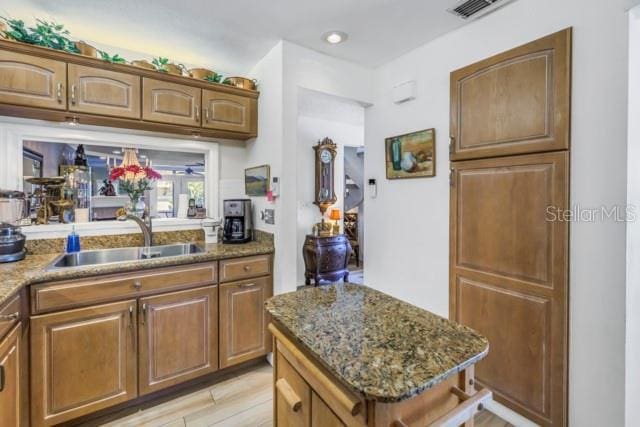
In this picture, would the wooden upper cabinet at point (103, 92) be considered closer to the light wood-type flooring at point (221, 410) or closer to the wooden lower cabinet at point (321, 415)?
the light wood-type flooring at point (221, 410)

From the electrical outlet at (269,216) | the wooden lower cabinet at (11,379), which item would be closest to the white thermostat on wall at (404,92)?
the electrical outlet at (269,216)

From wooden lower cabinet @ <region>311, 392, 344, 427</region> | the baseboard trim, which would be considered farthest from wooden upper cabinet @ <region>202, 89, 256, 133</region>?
the baseboard trim

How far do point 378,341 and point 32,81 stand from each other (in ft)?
8.11

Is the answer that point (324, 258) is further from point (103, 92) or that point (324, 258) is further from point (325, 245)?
point (103, 92)

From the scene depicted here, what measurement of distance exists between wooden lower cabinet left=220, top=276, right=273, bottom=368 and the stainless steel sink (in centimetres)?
47

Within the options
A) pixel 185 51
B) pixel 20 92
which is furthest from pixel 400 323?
pixel 185 51

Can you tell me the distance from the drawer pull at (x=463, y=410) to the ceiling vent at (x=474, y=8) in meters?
2.11

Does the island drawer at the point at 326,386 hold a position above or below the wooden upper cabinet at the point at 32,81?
below

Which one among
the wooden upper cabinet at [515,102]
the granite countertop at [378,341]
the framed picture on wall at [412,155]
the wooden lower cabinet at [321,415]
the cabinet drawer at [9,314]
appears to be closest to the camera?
the granite countertop at [378,341]

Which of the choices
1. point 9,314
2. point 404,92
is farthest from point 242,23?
point 9,314

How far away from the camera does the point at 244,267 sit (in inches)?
90.7

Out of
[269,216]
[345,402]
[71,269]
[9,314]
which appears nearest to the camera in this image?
[345,402]

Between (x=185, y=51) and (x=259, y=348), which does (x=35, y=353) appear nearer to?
(x=259, y=348)

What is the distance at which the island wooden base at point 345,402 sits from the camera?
768 millimetres
